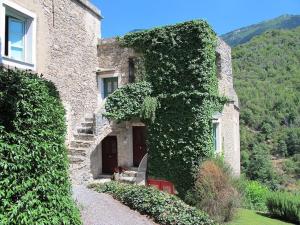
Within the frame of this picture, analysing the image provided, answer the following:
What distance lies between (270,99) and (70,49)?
123 ft

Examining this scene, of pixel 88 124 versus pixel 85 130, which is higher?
pixel 88 124

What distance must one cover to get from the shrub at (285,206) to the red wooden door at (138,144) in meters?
6.44

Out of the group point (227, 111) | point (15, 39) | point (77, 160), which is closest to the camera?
point (15, 39)

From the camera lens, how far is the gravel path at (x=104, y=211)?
29.7 ft

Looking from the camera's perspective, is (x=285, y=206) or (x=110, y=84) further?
(x=110, y=84)

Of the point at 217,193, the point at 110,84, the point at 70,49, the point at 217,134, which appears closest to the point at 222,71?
the point at 217,134

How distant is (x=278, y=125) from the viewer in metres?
45.9

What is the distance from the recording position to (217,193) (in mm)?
12430

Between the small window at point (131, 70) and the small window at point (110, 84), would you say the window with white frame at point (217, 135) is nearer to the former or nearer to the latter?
the small window at point (131, 70)

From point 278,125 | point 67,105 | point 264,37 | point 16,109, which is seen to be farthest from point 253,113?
point 16,109

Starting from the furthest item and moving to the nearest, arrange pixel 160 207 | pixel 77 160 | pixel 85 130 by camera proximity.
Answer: pixel 85 130
pixel 77 160
pixel 160 207

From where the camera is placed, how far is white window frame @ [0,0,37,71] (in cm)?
1127

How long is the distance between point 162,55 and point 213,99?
313 cm

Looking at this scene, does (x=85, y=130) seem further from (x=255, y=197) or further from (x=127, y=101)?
(x=255, y=197)
